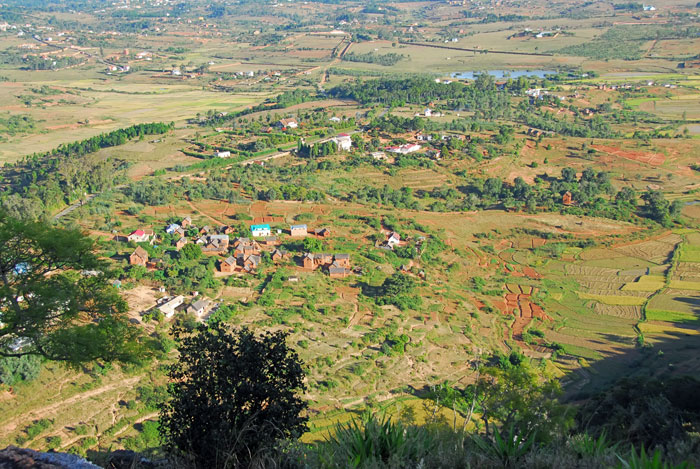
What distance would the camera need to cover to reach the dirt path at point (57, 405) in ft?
34.7

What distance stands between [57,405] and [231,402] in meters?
7.94

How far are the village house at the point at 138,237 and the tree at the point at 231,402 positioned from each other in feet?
A: 52.4

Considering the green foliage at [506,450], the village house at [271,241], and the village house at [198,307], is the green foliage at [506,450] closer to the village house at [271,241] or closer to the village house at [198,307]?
the village house at [198,307]

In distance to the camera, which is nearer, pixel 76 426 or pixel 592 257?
pixel 76 426

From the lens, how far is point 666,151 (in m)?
35.3

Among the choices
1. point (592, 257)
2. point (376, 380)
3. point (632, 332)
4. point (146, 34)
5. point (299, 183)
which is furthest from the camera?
point (146, 34)

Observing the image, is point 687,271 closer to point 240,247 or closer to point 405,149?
point 240,247

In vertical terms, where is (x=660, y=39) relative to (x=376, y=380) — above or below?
above

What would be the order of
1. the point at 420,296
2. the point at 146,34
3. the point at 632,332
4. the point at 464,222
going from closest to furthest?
the point at 632,332, the point at 420,296, the point at 464,222, the point at 146,34

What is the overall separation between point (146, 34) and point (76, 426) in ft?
333

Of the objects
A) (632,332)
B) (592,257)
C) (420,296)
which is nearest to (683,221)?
(592,257)

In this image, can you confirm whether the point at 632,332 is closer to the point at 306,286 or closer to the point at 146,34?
the point at 306,286

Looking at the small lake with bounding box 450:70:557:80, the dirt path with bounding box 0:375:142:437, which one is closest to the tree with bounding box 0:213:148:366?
the dirt path with bounding box 0:375:142:437

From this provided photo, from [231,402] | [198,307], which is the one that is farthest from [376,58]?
[231,402]
